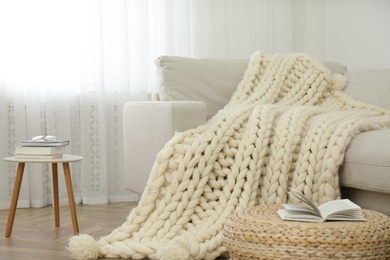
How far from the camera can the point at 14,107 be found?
360 centimetres

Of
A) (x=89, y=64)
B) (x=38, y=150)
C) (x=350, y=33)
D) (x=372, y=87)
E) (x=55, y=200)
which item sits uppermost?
(x=350, y=33)

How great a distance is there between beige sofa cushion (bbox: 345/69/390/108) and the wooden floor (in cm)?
134

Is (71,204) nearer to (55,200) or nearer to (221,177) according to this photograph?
(55,200)

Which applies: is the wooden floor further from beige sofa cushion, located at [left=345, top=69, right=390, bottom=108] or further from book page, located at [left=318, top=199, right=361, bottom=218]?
beige sofa cushion, located at [left=345, top=69, right=390, bottom=108]

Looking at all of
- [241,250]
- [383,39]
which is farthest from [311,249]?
[383,39]

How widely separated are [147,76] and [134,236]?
5.89ft

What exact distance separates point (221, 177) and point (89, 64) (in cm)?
174

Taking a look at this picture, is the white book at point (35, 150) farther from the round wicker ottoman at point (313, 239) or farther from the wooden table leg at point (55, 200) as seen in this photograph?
the round wicker ottoman at point (313, 239)

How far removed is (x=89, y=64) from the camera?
12.4ft

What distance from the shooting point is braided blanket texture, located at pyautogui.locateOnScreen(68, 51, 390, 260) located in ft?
7.23

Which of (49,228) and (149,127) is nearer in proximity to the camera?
(149,127)

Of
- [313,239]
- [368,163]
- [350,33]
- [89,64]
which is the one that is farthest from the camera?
[350,33]

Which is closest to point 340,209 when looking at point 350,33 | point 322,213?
point 322,213

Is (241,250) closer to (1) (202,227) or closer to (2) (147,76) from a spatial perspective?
(1) (202,227)
